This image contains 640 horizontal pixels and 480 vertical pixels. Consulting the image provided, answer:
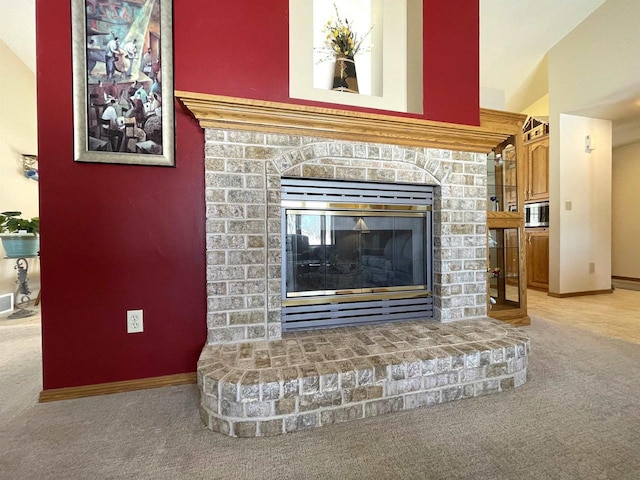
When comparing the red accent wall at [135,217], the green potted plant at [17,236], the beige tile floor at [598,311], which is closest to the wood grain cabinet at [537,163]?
the beige tile floor at [598,311]

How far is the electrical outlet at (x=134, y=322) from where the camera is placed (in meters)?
1.60

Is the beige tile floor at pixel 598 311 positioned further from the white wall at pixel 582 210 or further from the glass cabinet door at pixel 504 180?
the glass cabinet door at pixel 504 180

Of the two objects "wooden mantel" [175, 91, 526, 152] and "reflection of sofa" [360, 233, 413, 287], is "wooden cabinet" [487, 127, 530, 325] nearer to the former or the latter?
"wooden mantel" [175, 91, 526, 152]

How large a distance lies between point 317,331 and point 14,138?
4051 mm

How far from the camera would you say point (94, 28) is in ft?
4.96

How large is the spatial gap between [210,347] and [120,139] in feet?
4.03

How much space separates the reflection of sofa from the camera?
199 cm

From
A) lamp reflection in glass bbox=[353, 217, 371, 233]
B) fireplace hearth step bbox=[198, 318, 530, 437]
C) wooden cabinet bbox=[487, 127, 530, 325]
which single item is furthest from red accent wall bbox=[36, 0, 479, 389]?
wooden cabinet bbox=[487, 127, 530, 325]

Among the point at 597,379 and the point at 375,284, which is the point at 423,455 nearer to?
the point at 375,284

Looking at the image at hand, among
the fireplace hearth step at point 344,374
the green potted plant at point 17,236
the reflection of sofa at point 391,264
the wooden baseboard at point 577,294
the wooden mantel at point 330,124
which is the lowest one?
the wooden baseboard at point 577,294

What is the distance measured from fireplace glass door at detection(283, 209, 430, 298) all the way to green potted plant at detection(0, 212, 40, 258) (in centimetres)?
281

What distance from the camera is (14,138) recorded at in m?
3.21

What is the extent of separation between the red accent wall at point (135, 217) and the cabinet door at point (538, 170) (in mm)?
4146

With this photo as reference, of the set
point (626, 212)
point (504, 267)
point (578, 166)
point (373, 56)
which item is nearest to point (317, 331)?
point (504, 267)
